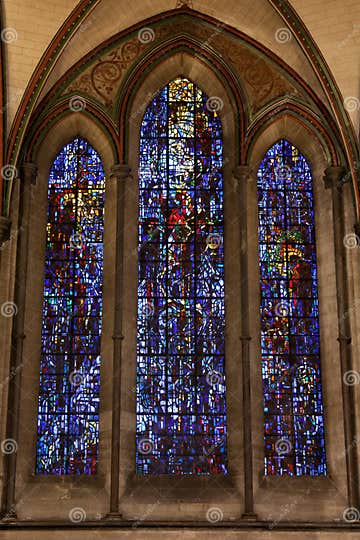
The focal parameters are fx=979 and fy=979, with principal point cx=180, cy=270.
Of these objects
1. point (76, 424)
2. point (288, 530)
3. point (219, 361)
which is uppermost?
point (219, 361)

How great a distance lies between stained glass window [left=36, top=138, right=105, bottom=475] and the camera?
15.9m

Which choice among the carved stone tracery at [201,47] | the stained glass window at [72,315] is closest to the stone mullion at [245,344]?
the carved stone tracery at [201,47]

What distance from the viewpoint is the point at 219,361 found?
1642 cm

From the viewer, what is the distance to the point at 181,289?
665 inches

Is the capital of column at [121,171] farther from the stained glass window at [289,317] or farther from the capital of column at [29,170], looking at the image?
the stained glass window at [289,317]

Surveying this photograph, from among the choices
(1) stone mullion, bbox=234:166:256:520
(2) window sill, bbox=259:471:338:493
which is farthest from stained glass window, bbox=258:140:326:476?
(1) stone mullion, bbox=234:166:256:520

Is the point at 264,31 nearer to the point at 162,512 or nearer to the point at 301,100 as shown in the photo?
the point at 301,100

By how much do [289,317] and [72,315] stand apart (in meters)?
3.72

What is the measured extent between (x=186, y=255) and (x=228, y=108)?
2.89 meters

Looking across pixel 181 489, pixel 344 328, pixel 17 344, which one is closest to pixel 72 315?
pixel 17 344

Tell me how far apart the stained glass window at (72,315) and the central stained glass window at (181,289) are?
0.78m

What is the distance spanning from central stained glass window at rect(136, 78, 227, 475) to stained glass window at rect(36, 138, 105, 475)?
78 centimetres

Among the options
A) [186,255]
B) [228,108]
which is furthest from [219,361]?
[228,108]

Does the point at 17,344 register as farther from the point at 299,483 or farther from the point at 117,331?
the point at 299,483
